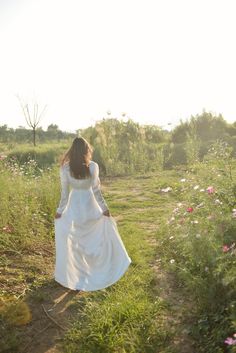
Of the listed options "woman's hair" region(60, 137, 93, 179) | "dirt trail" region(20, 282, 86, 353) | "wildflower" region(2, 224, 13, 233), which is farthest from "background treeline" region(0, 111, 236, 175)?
"dirt trail" region(20, 282, 86, 353)

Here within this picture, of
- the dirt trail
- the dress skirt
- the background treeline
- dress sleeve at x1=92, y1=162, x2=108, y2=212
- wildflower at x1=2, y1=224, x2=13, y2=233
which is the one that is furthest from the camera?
the background treeline

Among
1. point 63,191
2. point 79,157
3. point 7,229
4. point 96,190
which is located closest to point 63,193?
point 63,191

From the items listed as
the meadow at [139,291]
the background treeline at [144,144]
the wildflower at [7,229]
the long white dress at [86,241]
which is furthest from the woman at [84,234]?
the background treeline at [144,144]

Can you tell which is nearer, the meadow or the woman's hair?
the meadow

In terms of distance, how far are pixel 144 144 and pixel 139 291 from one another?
1140cm

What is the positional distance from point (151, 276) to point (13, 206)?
2.41 meters

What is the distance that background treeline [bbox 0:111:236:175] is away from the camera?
565 inches

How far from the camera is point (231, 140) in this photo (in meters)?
16.5

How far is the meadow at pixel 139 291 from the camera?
342 centimetres

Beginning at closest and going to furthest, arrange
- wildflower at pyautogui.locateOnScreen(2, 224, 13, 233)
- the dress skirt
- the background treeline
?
the dress skirt
wildflower at pyautogui.locateOnScreen(2, 224, 13, 233)
the background treeline

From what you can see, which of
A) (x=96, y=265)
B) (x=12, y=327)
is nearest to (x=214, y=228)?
(x=96, y=265)

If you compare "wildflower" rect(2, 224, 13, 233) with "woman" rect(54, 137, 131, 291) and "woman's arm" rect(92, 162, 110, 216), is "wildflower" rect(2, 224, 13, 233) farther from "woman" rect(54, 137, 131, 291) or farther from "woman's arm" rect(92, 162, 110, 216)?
"woman's arm" rect(92, 162, 110, 216)

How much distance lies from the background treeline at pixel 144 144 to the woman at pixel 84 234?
6.99 meters

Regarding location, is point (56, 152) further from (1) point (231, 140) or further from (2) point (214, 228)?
(2) point (214, 228)
